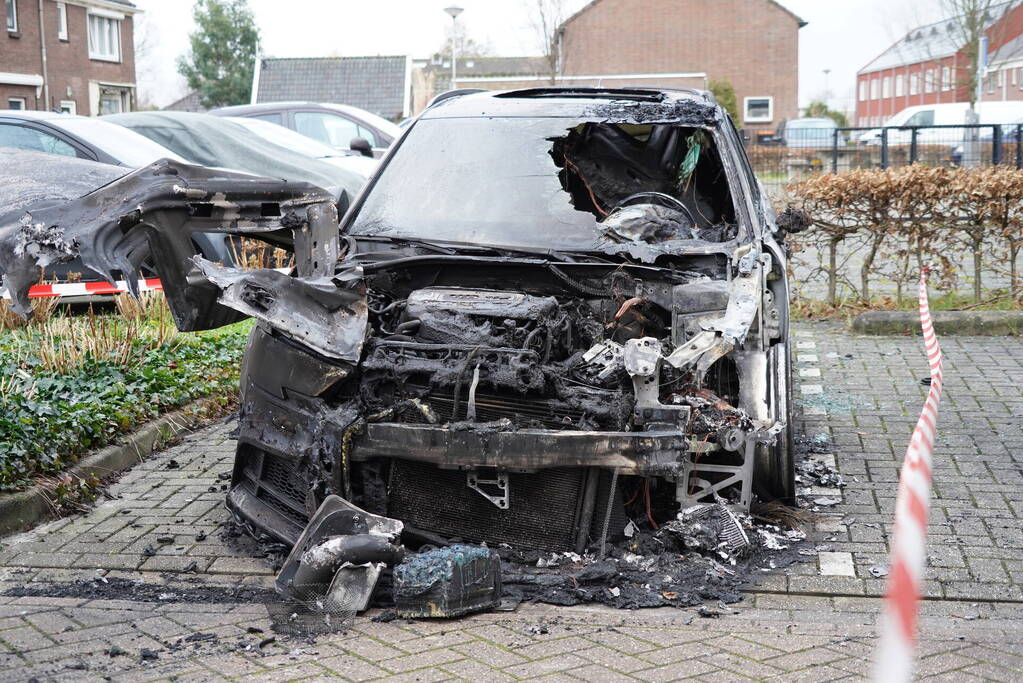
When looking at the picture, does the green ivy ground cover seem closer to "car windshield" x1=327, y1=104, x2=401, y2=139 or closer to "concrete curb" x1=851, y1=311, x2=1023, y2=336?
"concrete curb" x1=851, y1=311, x2=1023, y2=336

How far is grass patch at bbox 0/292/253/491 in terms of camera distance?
5919mm

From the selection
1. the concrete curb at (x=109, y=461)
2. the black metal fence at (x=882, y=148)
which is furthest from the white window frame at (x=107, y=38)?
the concrete curb at (x=109, y=461)

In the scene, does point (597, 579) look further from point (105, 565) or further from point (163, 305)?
point (163, 305)

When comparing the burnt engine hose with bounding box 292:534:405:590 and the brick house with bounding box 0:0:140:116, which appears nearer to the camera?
the burnt engine hose with bounding box 292:534:405:590

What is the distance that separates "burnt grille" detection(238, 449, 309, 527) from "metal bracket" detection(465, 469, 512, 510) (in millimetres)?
738

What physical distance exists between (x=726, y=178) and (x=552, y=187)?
3.09 feet

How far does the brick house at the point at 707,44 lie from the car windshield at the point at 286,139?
4332cm

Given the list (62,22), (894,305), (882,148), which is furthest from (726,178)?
(62,22)

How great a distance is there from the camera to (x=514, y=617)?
4.35 meters

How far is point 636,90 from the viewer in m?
6.63

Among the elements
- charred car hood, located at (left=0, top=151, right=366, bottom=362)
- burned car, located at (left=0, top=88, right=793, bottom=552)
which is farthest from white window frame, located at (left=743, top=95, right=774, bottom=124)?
charred car hood, located at (left=0, top=151, right=366, bottom=362)

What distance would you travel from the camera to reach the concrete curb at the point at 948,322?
32.6 feet

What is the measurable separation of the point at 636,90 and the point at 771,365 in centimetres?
212

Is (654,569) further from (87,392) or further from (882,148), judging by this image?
(882,148)
